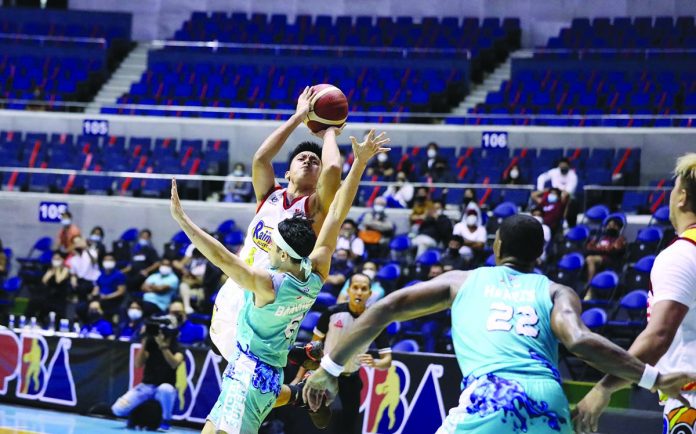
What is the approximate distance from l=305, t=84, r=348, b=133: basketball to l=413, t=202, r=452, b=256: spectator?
929cm

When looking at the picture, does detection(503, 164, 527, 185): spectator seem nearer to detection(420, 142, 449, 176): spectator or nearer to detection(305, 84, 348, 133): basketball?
detection(420, 142, 449, 176): spectator

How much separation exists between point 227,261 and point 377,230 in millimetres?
11346

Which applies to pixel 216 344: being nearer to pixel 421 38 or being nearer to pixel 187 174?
pixel 187 174

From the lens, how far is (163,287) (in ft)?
51.2

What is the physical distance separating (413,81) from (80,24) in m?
10.5

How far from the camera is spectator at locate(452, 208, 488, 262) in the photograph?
15.0 meters

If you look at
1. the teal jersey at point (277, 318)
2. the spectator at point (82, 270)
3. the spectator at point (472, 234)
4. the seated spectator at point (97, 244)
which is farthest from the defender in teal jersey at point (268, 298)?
the seated spectator at point (97, 244)

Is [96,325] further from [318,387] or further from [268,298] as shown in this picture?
[318,387]

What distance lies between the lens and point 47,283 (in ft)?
56.4

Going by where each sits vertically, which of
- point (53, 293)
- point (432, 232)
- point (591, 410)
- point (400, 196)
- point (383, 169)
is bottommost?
point (53, 293)

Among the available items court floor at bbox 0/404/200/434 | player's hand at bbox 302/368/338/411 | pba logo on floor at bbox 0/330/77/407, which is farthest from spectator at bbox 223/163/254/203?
player's hand at bbox 302/368/338/411

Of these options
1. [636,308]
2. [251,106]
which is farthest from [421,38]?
[636,308]

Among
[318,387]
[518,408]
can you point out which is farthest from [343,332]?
[518,408]

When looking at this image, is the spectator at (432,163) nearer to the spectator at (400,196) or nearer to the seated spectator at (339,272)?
the spectator at (400,196)
